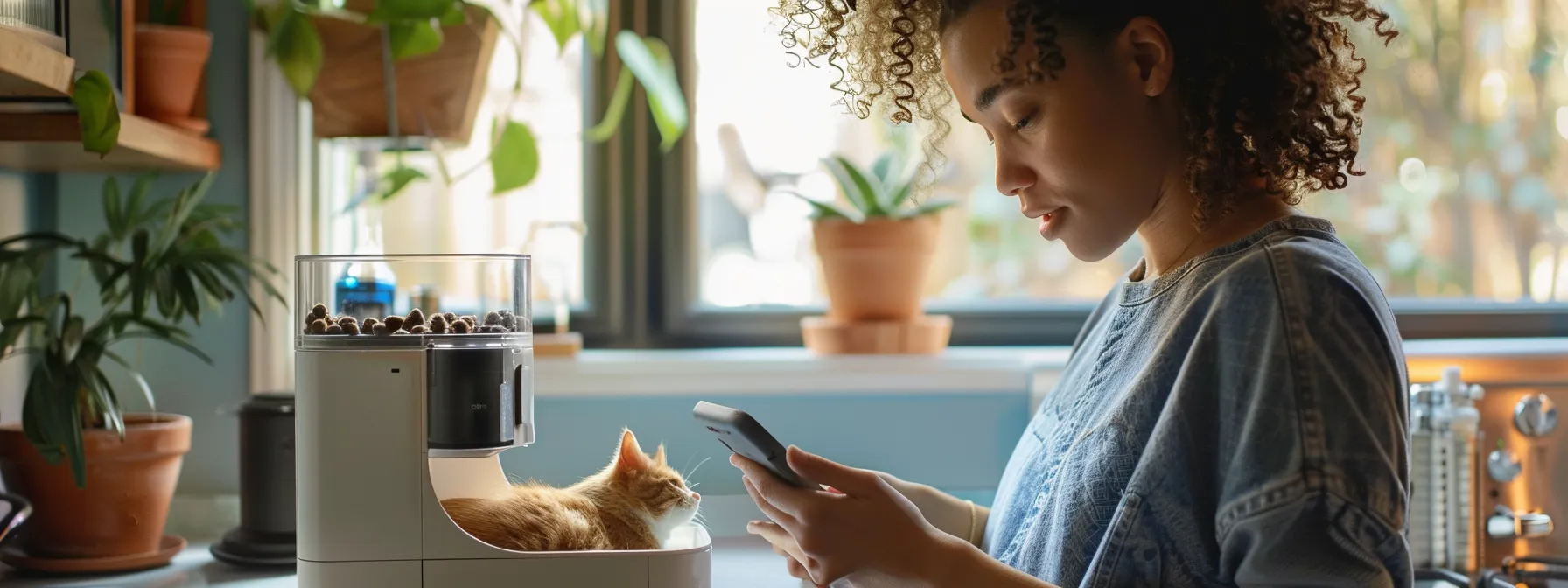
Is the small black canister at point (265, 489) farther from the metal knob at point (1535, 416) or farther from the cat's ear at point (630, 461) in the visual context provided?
the metal knob at point (1535, 416)

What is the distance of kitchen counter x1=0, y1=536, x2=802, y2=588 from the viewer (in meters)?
1.28

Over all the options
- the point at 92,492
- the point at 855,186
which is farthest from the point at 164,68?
the point at 855,186

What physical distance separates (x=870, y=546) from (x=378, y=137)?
109 cm

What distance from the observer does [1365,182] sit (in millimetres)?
2010

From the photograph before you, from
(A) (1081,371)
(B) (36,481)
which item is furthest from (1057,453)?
(B) (36,481)

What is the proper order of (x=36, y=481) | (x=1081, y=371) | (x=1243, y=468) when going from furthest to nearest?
(x=36, y=481) < (x=1081, y=371) < (x=1243, y=468)

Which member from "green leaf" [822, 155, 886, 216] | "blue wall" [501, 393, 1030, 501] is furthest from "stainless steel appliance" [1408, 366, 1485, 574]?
"green leaf" [822, 155, 886, 216]

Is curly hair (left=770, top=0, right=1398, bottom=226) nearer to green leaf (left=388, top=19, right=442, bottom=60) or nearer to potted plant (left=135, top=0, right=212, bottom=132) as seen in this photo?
green leaf (left=388, top=19, right=442, bottom=60)

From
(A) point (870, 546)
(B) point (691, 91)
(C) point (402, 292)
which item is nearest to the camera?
(A) point (870, 546)

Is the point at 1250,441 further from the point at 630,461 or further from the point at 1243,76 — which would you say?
the point at 630,461

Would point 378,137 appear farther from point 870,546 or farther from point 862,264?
point 870,546

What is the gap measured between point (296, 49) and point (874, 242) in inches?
31.9

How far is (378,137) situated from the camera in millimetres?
1637

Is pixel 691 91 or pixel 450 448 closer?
pixel 450 448
